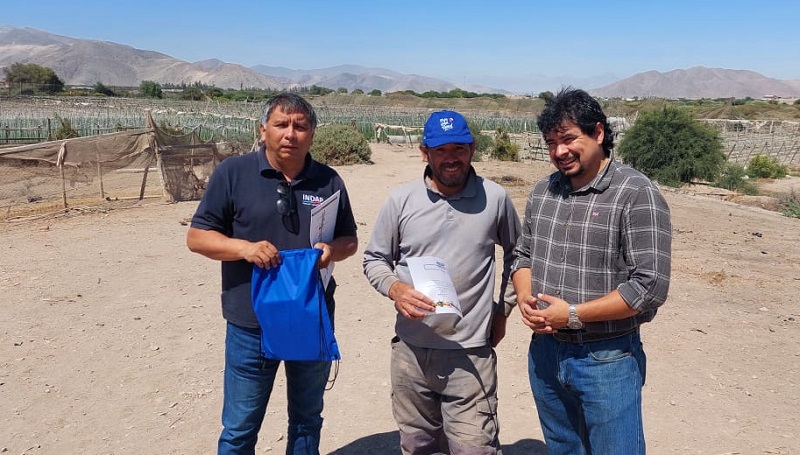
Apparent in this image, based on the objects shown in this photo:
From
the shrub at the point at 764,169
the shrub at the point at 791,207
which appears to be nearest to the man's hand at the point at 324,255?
the shrub at the point at 791,207

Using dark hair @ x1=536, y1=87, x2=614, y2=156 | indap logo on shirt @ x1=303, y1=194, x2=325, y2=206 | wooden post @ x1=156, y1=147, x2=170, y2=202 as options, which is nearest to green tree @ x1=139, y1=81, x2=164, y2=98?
wooden post @ x1=156, y1=147, x2=170, y2=202

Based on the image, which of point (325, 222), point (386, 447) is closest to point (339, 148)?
point (386, 447)

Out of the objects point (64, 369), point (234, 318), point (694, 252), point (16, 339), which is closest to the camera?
point (234, 318)

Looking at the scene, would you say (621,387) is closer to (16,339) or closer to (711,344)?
(711,344)

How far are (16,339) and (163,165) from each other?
757 cm

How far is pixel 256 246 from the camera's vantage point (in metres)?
2.44

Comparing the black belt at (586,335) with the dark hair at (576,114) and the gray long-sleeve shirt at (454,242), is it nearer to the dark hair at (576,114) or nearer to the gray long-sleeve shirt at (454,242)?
the gray long-sleeve shirt at (454,242)

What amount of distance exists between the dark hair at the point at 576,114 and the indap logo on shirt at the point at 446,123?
34 centimetres

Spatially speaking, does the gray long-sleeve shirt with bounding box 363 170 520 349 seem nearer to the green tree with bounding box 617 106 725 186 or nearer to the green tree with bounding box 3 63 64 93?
the green tree with bounding box 617 106 725 186

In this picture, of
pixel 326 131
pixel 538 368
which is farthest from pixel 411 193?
pixel 326 131

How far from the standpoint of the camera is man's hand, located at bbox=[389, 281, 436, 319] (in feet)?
7.66

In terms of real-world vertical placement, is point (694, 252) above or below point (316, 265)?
below

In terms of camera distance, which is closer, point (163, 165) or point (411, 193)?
point (411, 193)

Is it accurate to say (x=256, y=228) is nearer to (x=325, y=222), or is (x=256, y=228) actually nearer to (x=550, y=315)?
(x=325, y=222)
